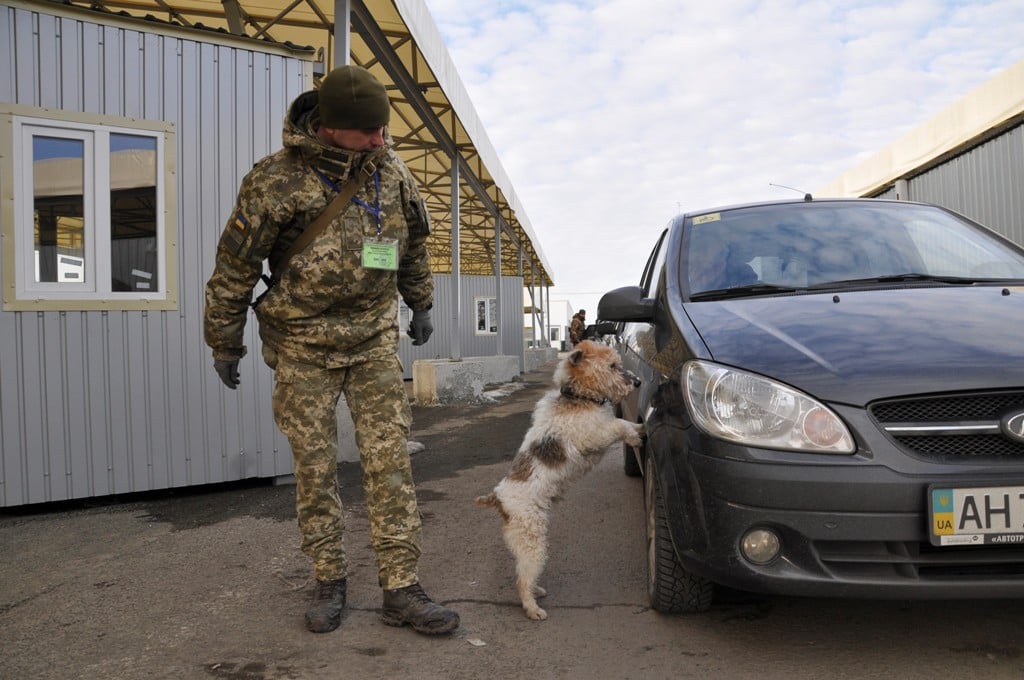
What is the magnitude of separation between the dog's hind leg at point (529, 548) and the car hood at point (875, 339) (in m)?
0.99

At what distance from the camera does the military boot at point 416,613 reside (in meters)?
2.68

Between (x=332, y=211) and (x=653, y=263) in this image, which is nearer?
(x=332, y=211)

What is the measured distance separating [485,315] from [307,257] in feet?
66.8

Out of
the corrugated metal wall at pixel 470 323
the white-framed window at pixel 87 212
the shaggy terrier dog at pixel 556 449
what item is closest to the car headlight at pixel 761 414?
the shaggy terrier dog at pixel 556 449

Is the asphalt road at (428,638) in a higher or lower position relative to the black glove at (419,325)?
lower

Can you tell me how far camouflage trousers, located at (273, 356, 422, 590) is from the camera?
111 inches

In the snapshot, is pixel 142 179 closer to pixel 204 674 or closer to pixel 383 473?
pixel 383 473

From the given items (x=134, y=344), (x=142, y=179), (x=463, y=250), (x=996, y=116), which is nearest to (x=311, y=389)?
(x=134, y=344)

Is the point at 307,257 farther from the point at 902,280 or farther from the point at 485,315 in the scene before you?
the point at 485,315

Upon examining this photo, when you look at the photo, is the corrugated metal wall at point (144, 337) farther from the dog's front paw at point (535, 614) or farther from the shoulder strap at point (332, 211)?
the dog's front paw at point (535, 614)

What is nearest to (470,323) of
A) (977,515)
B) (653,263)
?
(653,263)

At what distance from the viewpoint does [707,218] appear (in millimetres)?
3699

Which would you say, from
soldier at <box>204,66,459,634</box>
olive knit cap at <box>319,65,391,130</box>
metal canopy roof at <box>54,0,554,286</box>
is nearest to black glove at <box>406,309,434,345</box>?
soldier at <box>204,66,459,634</box>

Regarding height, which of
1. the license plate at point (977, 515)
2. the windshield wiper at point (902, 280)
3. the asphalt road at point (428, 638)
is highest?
the windshield wiper at point (902, 280)
